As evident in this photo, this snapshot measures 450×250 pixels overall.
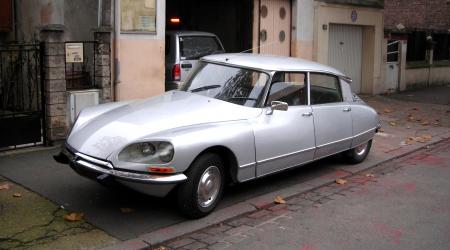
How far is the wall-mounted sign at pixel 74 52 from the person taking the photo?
8570mm

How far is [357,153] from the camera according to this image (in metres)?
8.38

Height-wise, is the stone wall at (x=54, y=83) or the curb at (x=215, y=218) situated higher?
the stone wall at (x=54, y=83)

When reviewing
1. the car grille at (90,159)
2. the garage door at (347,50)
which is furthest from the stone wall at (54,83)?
the garage door at (347,50)

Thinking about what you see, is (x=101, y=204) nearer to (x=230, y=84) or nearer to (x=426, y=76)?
(x=230, y=84)

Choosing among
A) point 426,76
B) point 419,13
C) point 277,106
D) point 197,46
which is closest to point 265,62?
point 277,106

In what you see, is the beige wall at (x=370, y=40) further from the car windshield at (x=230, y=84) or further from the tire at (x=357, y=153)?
the car windshield at (x=230, y=84)

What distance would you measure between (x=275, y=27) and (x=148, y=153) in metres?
9.23

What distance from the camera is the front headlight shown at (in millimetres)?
5219

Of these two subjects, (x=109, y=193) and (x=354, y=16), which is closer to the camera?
(x=109, y=193)

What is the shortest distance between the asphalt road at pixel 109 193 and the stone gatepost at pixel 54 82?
0.47m

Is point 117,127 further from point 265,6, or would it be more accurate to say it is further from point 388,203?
point 265,6

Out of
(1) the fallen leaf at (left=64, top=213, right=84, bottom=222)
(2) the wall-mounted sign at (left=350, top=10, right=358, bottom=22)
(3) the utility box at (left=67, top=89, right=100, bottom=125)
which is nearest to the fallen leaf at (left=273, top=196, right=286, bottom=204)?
(1) the fallen leaf at (left=64, top=213, right=84, bottom=222)

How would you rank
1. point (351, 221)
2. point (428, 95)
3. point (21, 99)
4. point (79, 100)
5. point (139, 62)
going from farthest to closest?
point (428, 95) < point (139, 62) < point (21, 99) < point (79, 100) < point (351, 221)

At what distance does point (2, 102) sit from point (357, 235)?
23.1 feet
